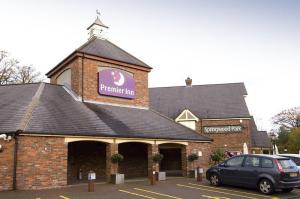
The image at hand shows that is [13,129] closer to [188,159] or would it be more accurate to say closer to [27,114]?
[27,114]

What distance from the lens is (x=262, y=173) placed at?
559 inches

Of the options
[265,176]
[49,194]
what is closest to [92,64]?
[49,194]

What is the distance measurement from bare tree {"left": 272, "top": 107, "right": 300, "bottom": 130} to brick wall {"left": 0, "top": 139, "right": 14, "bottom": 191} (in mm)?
52492

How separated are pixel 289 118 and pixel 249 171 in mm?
49677

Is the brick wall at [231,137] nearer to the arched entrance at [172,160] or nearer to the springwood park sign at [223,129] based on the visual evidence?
the springwood park sign at [223,129]

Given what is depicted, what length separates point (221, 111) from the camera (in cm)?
3669

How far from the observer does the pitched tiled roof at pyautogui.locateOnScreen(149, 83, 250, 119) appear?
36750 mm

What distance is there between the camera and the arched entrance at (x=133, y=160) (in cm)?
2205

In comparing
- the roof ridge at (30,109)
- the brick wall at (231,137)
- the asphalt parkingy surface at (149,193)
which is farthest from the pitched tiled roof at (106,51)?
the brick wall at (231,137)

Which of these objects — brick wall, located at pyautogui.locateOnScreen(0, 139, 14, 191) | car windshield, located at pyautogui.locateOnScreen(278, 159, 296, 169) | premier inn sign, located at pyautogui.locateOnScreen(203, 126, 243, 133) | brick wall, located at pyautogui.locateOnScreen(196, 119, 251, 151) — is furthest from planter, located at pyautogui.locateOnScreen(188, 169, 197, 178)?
premier inn sign, located at pyautogui.locateOnScreen(203, 126, 243, 133)

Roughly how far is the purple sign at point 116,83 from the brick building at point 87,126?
38mm

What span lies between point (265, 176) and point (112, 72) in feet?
41.4

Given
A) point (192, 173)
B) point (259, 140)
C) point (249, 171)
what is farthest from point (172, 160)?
point (259, 140)

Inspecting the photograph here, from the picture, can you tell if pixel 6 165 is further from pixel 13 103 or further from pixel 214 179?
pixel 214 179
